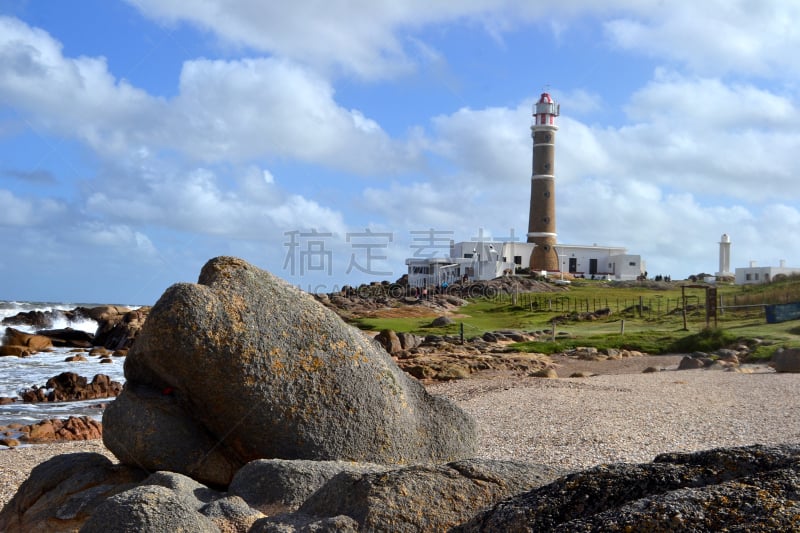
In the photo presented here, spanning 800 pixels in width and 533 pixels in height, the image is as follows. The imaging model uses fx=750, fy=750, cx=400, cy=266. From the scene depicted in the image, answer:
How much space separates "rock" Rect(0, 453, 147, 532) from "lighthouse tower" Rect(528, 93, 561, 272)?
76.2 meters

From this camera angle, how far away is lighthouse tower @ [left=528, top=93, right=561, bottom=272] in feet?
266

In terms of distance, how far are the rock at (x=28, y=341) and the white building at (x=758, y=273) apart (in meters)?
57.7

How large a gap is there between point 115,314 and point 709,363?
4210 centimetres

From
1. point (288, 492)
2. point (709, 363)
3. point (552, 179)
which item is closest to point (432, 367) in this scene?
point (709, 363)

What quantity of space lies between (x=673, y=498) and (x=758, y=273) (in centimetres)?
7531

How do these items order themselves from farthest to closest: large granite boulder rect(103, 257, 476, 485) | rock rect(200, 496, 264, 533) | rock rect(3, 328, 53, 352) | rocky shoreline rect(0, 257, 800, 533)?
rock rect(3, 328, 53, 352) < large granite boulder rect(103, 257, 476, 485) < rock rect(200, 496, 264, 533) < rocky shoreline rect(0, 257, 800, 533)

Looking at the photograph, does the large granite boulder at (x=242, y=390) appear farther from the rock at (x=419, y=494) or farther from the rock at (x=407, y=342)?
the rock at (x=407, y=342)

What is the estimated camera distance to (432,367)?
859 inches

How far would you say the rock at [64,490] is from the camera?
5523mm

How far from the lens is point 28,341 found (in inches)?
1480

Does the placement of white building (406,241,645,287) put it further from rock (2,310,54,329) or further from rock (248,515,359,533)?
rock (248,515,359,533)

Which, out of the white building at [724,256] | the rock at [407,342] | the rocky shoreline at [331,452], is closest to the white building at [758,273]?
the white building at [724,256]

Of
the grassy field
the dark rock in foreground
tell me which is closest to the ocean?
the dark rock in foreground

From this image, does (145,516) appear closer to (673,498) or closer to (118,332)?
(673,498)
